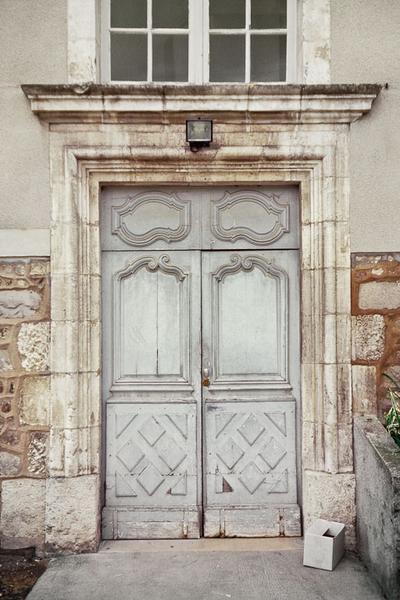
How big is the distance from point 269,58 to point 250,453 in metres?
2.76

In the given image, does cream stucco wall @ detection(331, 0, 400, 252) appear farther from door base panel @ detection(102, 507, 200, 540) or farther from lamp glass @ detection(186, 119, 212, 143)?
door base panel @ detection(102, 507, 200, 540)

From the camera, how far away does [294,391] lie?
395 centimetres

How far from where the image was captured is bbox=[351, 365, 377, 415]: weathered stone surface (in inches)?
148

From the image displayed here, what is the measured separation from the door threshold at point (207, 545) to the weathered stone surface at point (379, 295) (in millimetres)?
1663

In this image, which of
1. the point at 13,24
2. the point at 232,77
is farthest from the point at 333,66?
the point at 13,24

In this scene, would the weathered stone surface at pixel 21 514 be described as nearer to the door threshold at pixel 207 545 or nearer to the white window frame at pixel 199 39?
the door threshold at pixel 207 545

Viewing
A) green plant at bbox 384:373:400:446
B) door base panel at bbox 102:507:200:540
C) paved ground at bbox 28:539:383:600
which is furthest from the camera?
door base panel at bbox 102:507:200:540

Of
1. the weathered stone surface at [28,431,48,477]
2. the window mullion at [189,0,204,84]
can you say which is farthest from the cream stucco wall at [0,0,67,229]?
the weathered stone surface at [28,431,48,477]

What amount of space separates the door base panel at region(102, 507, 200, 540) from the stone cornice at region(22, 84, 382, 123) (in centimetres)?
265

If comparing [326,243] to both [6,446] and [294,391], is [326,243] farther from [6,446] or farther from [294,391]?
[6,446]

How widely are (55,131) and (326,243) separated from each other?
6.36 ft

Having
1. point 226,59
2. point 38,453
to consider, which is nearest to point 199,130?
point 226,59

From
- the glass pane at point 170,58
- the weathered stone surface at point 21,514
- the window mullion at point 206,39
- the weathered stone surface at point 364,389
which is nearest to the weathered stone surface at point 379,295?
the weathered stone surface at point 364,389

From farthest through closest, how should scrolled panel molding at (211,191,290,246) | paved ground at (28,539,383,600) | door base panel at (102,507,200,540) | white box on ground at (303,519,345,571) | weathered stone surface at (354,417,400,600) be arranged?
scrolled panel molding at (211,191,290,246) < door base panel at (102,507,200,540) < white box on ground at (303,519,345,571) < paved ground at (28,539,383,600) < weathered stone surface at (354,417,400,600)
